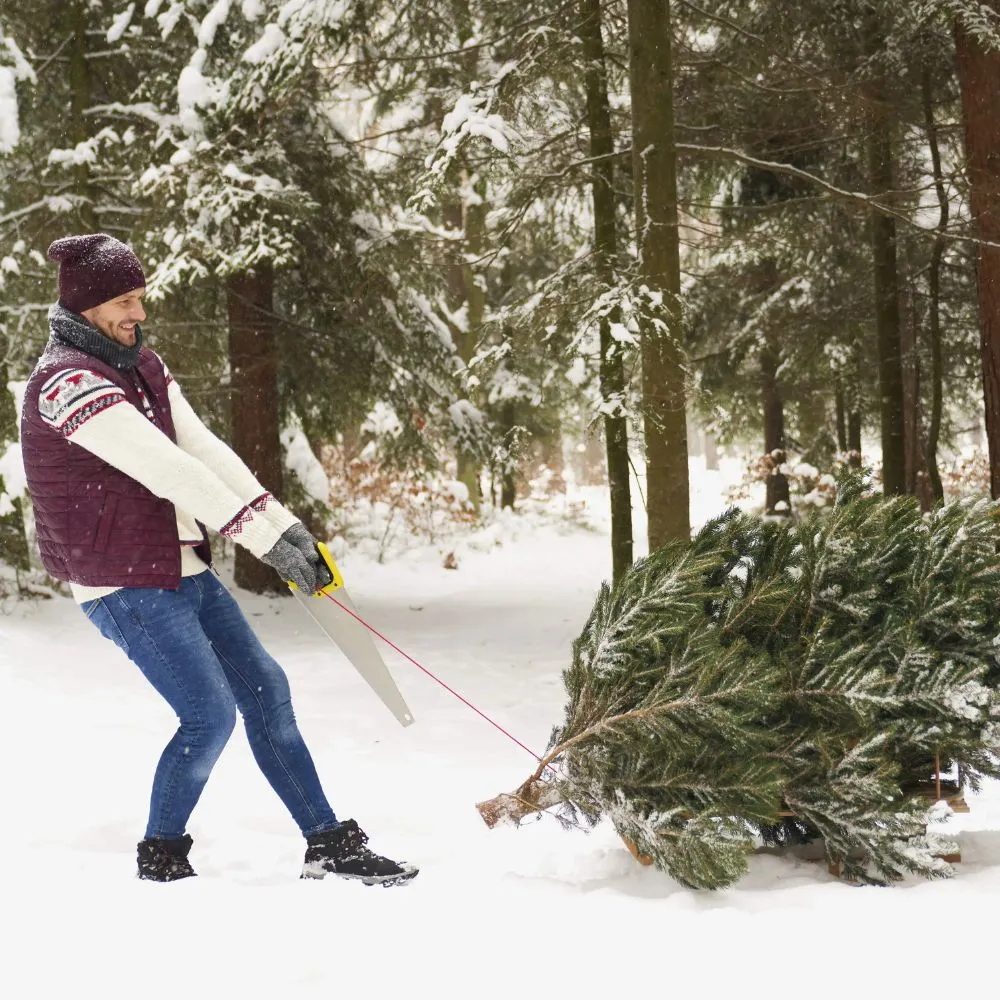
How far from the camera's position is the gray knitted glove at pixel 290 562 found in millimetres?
3154

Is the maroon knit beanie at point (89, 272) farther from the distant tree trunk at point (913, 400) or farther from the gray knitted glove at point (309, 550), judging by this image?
the distant tree trunk at point (913, 400)

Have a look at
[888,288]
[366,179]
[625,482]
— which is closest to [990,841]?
[625,482]

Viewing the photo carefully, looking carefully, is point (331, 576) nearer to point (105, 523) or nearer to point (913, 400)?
point (105, 523)

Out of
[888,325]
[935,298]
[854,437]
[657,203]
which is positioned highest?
[657,203]

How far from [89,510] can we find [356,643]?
3.31 feet

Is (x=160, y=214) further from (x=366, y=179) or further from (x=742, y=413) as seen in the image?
(x=742, y=413)

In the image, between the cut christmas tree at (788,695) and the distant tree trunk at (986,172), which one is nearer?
the cut christmas tree at (788,695)

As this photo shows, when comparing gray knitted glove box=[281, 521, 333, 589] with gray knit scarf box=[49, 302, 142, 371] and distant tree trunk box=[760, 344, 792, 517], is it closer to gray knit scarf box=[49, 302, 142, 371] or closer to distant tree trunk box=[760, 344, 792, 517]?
gray knit scarf box=[49, 302, 142, 371]

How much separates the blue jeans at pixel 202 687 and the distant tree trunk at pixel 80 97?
301 inches

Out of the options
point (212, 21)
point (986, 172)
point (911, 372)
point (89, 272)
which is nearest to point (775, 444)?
point (911, 372)

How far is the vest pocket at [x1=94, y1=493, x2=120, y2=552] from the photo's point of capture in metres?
3.12

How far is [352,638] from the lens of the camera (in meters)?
3.59

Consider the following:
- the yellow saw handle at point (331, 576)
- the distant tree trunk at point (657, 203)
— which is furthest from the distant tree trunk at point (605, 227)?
the yellow saw handle at point (331, 576)

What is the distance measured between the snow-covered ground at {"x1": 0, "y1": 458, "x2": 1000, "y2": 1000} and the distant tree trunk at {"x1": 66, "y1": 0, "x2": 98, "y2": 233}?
17.9 feet
